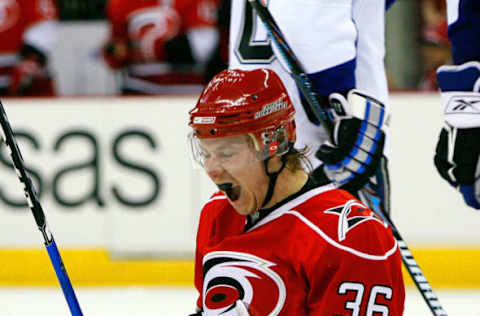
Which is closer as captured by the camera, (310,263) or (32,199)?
(310,263)

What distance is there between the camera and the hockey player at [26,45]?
4.69 m

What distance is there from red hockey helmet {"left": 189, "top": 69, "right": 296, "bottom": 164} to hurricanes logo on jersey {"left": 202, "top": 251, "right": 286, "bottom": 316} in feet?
0.52

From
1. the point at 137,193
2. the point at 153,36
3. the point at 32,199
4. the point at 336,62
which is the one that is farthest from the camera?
the point at 153,36

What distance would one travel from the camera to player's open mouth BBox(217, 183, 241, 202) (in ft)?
4.55

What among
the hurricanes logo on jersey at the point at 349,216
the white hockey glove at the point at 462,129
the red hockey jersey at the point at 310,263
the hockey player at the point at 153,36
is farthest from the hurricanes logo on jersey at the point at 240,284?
the hockey player at the point at 153,36

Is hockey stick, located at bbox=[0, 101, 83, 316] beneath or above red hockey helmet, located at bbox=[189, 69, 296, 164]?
beneath

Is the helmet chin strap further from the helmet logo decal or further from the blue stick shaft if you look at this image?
the blue stick shaft

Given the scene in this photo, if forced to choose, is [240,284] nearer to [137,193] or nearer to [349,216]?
[349,216]

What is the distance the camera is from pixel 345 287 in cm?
134

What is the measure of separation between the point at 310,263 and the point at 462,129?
306 millimetres

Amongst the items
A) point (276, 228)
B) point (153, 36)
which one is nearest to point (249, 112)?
point (276, 228)

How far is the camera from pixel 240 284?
1430mm

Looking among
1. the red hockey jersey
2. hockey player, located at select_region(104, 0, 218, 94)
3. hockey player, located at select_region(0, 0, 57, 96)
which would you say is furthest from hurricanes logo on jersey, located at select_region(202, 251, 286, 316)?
hockey player, located at select_region(0, 0, 57, 96)

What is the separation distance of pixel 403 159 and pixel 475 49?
7.13 feet
